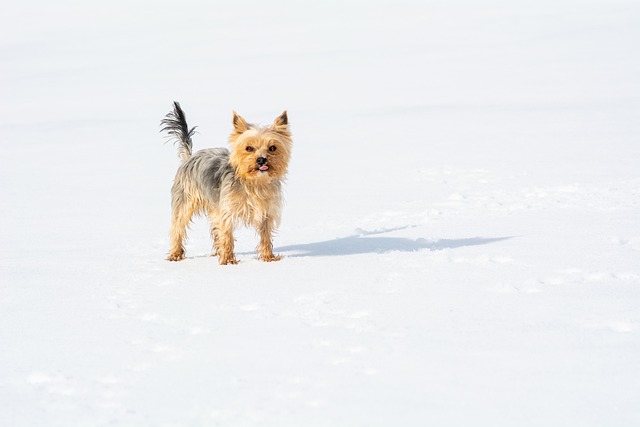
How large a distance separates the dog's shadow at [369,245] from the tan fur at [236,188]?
51 cm

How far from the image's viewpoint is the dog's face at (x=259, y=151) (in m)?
7.93

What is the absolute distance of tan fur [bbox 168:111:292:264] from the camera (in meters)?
7.97

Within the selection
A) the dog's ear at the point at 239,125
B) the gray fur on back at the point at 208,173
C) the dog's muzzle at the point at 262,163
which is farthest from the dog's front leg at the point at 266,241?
the dog's ear at the point at 239,125

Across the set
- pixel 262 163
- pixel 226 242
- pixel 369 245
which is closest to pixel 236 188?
pixel 262 163

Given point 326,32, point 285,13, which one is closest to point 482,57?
point 326,32

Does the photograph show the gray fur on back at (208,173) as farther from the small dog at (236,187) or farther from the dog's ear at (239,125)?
the dog's ear at (239,125)

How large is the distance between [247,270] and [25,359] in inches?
109

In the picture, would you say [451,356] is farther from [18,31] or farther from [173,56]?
[18,31]

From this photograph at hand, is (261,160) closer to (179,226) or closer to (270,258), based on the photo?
(270,258)

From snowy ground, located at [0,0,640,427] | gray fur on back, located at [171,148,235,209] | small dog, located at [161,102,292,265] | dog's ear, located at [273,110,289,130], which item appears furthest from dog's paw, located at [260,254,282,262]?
dog's ear, located at [273,110,289,130]

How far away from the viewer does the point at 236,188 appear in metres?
8.14

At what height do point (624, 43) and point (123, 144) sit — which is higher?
point (624, 43)

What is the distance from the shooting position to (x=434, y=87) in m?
24.6

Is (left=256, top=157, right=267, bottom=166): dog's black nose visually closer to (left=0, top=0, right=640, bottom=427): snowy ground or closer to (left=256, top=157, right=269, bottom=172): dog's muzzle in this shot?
(left=256, top=157, right=269, bottom=172): dog's muzzle
